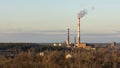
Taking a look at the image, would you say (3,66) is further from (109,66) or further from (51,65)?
(109,66)

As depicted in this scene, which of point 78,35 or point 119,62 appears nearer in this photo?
point 119,62

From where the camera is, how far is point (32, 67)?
27125mm

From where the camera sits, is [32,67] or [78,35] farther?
[78,35]

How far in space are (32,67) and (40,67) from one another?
608mm

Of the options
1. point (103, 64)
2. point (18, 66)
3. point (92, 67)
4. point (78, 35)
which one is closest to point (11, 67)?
point (18, 66)

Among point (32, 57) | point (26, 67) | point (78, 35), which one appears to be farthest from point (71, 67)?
point (78, 35)

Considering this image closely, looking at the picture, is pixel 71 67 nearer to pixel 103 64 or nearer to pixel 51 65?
pixel 51 65

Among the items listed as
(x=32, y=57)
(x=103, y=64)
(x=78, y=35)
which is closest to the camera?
(x=103, y=64)

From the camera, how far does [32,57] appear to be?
3466 centimetres

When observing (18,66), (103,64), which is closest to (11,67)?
(18,66)

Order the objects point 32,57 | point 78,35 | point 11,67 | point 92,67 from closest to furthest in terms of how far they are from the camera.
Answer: point 11,67 < point 92,67 < point 32,57 < point 78,35

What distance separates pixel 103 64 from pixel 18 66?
8.39 metres

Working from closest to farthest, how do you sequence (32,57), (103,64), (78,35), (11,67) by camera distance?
(11,67) < (103,64) < (32,57) < (78,35)

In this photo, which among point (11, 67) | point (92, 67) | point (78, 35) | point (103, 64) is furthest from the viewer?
point (78, 35)
